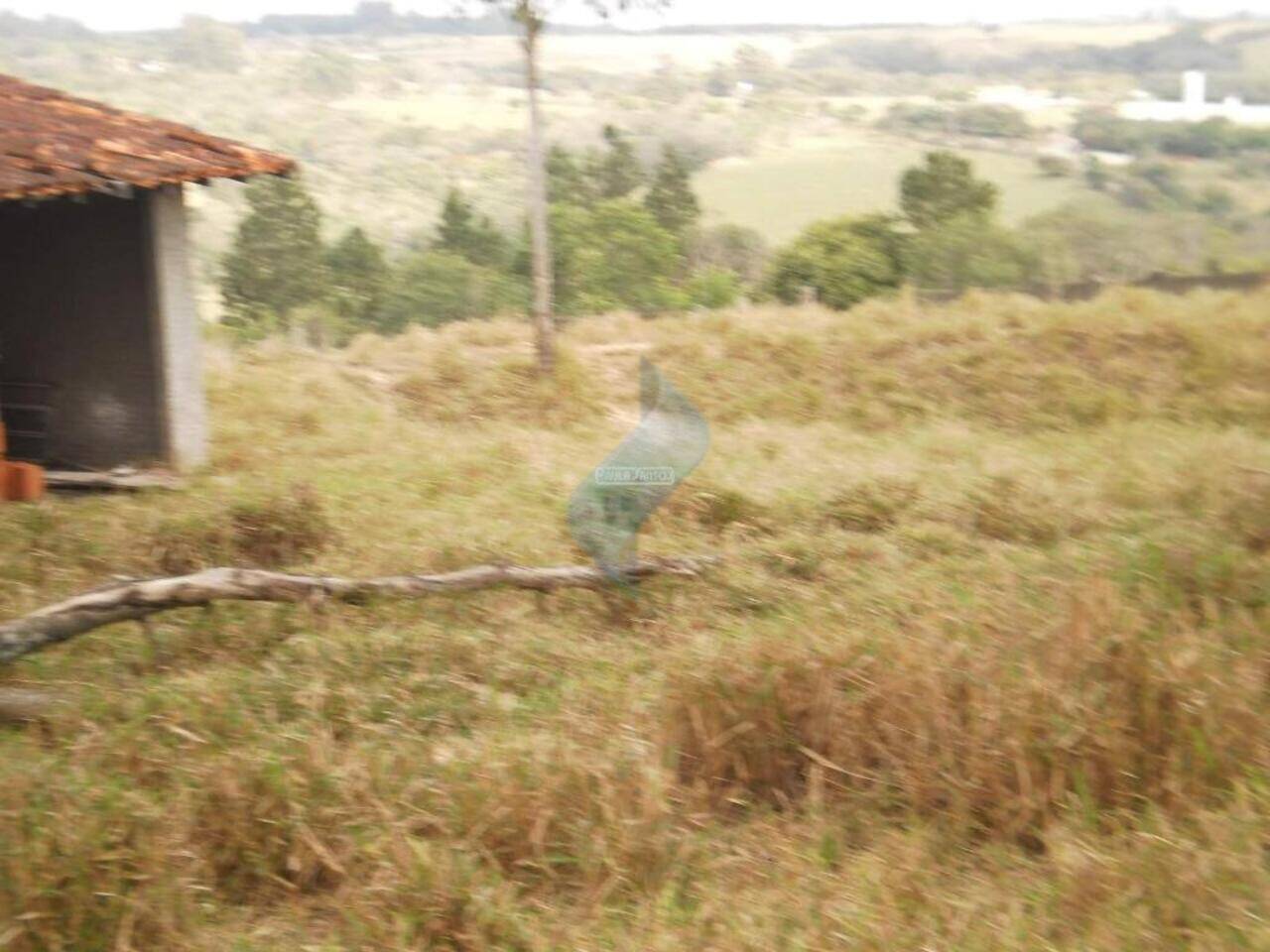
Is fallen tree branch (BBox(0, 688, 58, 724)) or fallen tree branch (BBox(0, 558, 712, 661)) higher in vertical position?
fallen tree branch (BBox(0, 558, 712, 661))

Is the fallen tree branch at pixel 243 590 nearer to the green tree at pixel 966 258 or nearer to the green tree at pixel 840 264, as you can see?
the green tree at pixel 840 264

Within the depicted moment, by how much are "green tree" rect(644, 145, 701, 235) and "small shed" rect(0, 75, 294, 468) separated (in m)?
12.5

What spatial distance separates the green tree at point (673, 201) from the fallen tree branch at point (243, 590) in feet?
49.9

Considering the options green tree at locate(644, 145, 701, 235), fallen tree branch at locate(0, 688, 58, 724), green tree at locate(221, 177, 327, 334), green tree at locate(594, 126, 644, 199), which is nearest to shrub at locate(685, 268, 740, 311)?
green tree at locate(644, 145, 701, 235)

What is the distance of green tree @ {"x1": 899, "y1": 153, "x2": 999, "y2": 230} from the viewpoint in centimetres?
2053

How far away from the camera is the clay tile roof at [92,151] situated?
788 cm

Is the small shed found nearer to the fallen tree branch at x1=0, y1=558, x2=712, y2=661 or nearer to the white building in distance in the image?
the fallen tree branch at x1=0, y1=558, x2=712, y2=661

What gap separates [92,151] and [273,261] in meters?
10.4

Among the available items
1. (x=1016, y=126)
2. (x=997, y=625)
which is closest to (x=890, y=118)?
(x=1016, y=126)

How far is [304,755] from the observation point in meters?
4.75

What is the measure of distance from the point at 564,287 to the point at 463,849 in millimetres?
15212

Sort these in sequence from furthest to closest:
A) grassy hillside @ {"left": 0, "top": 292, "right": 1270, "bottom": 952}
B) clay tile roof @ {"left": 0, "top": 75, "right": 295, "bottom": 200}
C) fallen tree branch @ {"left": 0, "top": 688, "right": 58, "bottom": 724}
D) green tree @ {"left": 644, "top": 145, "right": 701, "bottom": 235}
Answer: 1. green tree @ {"left": 644, "top": 145, "right": 701, "bottom": 235}
2. clay tile roof @ {"left": 0, "top": 75, "right": 295, "bottom": 200}
3. fallen tree branch @ {"left": 0, "top": 688, "right": 58, "bottom": 724}
4. grassy hillside @ {"left": 0, "top": 292, "right": 1270, "bottom": 952}

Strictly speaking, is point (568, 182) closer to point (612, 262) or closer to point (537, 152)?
point (612, 262)

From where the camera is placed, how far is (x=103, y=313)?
9422 millimetres
